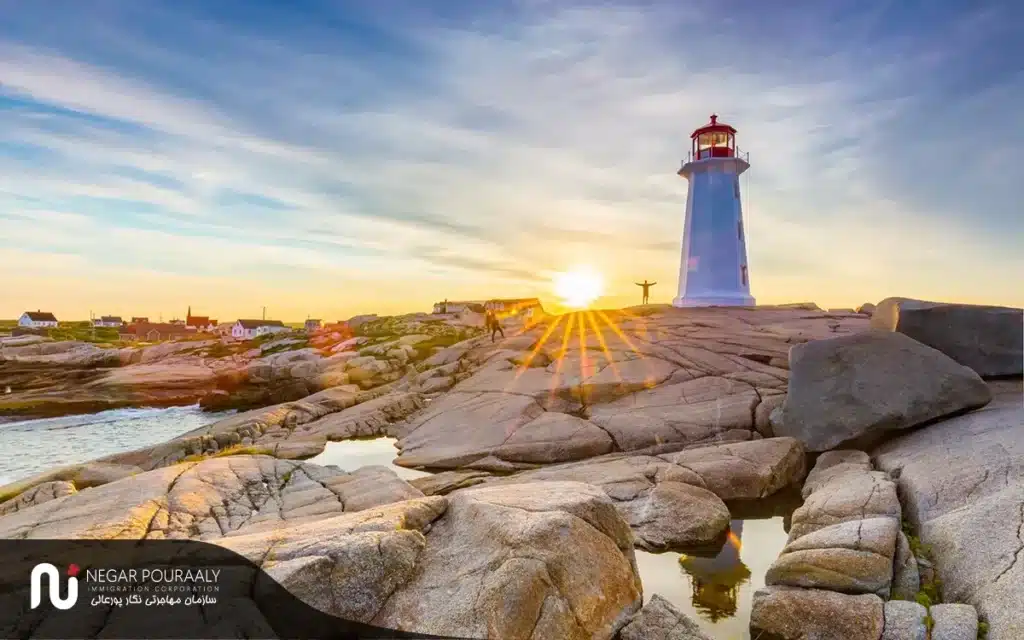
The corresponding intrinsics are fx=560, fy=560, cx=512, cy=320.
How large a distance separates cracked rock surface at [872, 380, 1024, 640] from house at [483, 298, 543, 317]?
60.0m

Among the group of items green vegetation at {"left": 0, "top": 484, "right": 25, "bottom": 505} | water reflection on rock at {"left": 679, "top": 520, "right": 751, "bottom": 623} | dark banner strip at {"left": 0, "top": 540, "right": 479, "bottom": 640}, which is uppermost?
dark banner strip at {"left": 0, "top": 540, "right": 479, "bottom": 640}

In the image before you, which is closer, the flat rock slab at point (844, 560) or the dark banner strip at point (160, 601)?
the dark banner strip at point (160, 601)

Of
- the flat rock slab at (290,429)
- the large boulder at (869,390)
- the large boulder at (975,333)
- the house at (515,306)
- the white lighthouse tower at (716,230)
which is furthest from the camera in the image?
the house at (515,306)

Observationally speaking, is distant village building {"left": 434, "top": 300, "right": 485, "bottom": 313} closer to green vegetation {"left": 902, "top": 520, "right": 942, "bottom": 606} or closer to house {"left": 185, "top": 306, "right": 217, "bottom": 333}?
house {"left": 185, "top": 306, "right": 217, "bottom": 333}

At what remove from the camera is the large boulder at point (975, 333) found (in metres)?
16.0

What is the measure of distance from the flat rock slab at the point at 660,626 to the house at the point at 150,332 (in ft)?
411

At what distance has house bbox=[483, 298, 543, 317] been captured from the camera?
77069mm

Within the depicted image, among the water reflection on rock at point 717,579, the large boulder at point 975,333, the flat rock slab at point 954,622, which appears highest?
the large boulder at point 975,333

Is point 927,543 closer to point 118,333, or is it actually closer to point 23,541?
point 23,541

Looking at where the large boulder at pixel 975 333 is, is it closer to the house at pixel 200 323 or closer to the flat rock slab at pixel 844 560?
the flat rock slab at pixel 844 560

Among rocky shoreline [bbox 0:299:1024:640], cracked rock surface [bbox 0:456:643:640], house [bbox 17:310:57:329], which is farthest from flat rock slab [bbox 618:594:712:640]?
house [bbox 17:310:57:329]

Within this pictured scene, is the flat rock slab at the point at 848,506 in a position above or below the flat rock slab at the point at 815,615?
above

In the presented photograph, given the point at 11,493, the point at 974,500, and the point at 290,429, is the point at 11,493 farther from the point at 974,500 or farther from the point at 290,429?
the point at 974,500

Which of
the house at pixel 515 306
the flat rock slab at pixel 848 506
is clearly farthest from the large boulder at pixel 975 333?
the house at pixel 515 306
